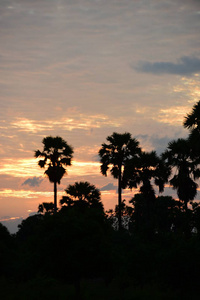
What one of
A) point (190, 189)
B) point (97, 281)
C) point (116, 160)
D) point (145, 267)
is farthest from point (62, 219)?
point (116, 160)

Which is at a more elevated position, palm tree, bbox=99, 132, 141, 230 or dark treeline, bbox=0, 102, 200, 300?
palm tree, bbox=99, 132, 141, 230

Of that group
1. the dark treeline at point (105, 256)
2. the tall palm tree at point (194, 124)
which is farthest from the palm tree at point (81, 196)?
the tall palm tree at point (194, 124)

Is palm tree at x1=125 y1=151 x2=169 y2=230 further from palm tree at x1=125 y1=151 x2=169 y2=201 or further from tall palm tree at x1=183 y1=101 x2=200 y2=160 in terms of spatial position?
tall palm tree at x1=183 y1=101 x2=200 y2=160

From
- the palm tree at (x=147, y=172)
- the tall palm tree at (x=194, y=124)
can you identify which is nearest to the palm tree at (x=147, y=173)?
the palm tree at (x=147, y=172)

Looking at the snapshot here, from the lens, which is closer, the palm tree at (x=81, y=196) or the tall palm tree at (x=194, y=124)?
the tall palm tree at (x=194, y=124)

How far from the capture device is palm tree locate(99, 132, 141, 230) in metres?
57.1

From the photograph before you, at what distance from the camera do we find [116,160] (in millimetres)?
57156

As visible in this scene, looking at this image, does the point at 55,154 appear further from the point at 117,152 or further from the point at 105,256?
the point at 105,256

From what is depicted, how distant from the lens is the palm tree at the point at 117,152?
187 ft

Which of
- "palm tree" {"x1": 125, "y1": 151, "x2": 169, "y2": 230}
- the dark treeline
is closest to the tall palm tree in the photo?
the dark treeline

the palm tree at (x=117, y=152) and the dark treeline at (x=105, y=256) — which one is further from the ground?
the palm tree at (x=117, y=152)

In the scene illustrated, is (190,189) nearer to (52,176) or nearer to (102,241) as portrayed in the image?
(52,176)

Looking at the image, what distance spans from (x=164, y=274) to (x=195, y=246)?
2871 millimetres

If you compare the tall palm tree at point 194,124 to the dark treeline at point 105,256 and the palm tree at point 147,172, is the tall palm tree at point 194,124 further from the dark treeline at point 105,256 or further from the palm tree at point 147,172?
the palm tree at point 147,172
